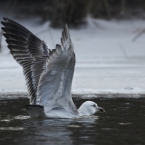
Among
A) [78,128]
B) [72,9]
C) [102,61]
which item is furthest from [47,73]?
[72,9]

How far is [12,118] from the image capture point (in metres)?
9.12

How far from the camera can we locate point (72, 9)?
1955cm

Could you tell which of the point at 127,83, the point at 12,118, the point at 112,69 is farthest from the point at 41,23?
the point at 12,118

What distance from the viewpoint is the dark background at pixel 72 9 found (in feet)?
64.2

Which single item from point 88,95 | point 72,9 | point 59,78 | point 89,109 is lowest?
point 89,109

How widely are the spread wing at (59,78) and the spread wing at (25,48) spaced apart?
0.75 m

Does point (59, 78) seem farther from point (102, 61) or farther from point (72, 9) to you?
point (72, 9)

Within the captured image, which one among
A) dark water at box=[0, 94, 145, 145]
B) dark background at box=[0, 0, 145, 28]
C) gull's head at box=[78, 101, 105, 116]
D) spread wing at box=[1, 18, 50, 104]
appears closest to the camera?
dark water at box=[0, 94, 145, 145]

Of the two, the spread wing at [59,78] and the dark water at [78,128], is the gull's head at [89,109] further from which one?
the spread wing at [59,78]

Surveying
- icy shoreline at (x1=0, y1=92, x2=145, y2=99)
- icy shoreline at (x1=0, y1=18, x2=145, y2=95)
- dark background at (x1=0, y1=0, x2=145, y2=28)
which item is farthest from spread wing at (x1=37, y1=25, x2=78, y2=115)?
dark background at (x1=0, y1=0, x2=145, y2=28)

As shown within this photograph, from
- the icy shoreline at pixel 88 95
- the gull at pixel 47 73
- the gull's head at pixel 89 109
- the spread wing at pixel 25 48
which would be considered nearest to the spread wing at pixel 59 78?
the gull at pixel 47 73

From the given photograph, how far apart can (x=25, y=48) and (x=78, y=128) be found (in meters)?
2.38

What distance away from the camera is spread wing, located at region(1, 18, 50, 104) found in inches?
391

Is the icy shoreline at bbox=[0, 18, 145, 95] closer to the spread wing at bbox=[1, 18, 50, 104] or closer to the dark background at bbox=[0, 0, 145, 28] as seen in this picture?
the dark background at bbox=[0, 0, 145, 28]
